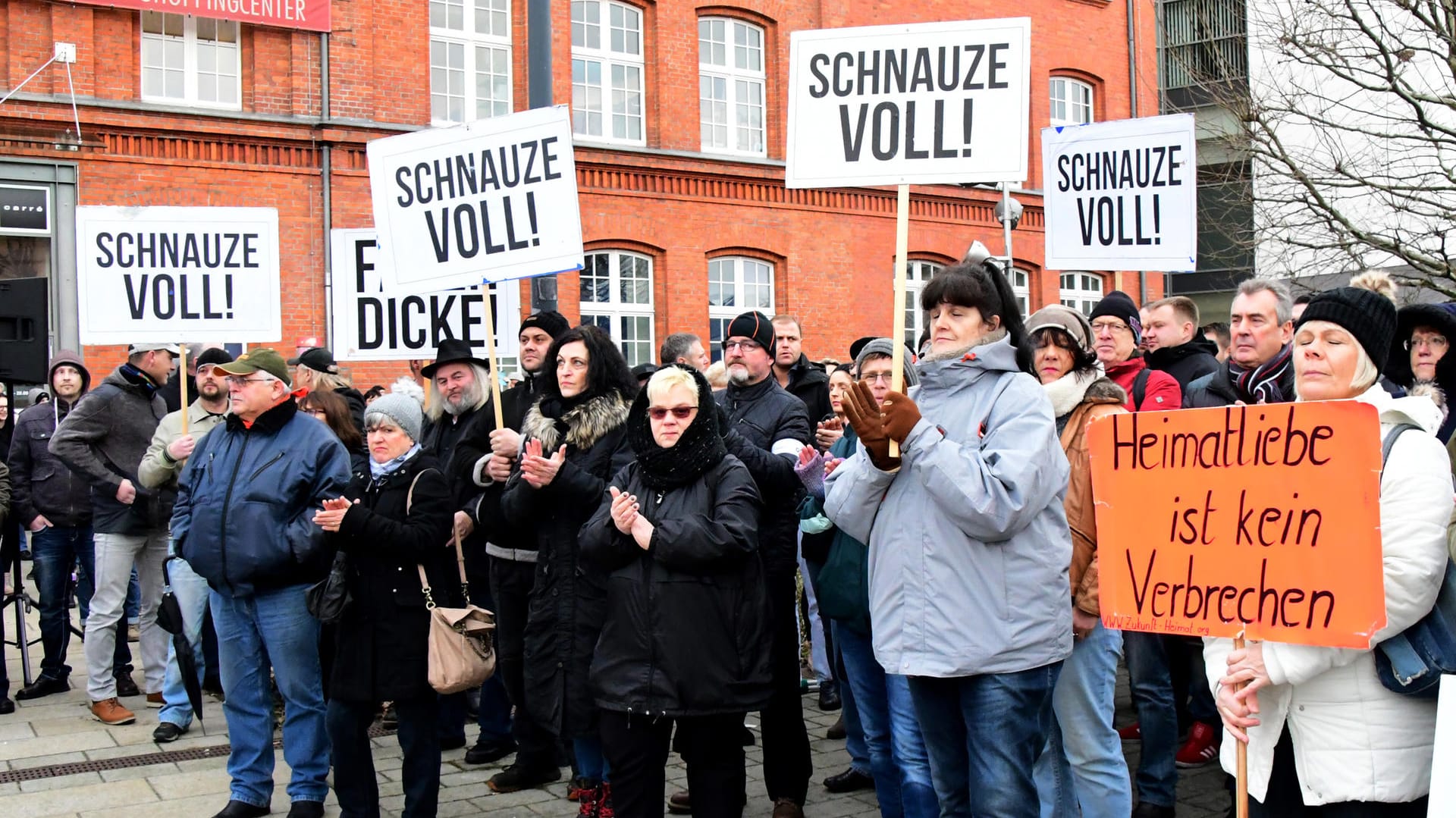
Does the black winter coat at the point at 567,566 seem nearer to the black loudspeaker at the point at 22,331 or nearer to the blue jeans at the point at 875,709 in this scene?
the blue jeans at the point at 875,709

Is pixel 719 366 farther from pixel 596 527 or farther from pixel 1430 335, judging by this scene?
pixel 1430 335

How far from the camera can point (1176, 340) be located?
6922mm

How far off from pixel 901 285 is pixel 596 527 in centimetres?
150

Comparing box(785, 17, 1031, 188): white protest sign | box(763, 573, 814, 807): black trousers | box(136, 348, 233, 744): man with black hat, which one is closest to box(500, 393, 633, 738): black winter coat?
box(763, 573, 814, 807): black trousers

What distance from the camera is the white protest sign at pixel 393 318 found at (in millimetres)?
7605

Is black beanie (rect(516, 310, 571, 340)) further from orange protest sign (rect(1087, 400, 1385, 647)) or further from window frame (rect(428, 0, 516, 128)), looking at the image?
window frame (rect(428, 0, 516, 128))

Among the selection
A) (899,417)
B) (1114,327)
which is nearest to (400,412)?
(899,417)

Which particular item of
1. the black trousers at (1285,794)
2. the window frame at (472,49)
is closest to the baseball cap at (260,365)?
the black trousers at (1285,794)

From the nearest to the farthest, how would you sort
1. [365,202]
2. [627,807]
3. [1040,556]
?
[1040,556] < [627,807] < [365,202]

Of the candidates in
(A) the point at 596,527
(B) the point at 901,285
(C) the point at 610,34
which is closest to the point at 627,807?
(A) the point at 596,527

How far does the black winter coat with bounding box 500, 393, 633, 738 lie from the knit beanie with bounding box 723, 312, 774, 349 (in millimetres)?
1087

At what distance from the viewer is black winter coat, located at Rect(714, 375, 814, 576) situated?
521 cm

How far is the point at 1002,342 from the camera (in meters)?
3.93

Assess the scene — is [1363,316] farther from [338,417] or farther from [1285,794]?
[338,417]
